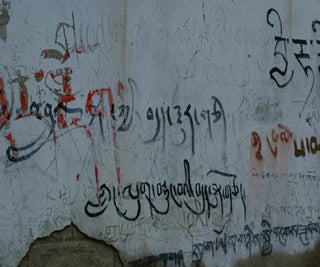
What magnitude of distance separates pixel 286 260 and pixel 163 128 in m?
1.91

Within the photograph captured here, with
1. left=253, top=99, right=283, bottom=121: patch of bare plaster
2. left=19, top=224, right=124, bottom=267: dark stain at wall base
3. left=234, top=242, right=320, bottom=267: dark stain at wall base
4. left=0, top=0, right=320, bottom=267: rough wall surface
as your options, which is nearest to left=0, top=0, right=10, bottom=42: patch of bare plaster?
left=0, top=0, right=320, bottom=267: rough wall surface

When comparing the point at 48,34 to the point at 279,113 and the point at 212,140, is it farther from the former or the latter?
the point at 279,113

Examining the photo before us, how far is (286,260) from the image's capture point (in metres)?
7.20

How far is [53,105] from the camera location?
577 cm

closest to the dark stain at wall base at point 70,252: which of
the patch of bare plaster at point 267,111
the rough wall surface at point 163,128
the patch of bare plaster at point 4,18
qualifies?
the rough wall surface at point 163,128

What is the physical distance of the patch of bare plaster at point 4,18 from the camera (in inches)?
219

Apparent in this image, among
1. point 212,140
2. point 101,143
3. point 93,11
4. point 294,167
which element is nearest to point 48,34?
point 93,11

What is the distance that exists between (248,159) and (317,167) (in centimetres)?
100

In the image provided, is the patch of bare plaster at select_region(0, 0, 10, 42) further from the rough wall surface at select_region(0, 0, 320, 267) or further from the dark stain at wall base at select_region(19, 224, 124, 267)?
the dark stain at wall base at select_region(19, 224, 124, 267)

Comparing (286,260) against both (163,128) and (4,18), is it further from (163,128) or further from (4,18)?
(4,18)

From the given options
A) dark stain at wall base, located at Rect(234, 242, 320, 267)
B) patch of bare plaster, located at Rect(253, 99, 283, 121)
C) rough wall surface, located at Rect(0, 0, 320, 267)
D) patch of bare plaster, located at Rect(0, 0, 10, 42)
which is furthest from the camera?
patch of bare plaster, located at Rect(253, 99, 283, 121)

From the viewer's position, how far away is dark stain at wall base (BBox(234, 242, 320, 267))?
692 centimetres

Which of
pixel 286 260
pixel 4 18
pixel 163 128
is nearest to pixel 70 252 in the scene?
pixel 163 128

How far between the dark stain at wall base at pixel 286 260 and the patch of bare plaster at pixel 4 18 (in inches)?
115
